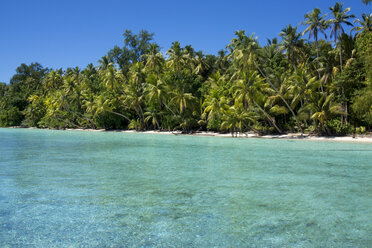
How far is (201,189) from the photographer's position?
8.49 metres

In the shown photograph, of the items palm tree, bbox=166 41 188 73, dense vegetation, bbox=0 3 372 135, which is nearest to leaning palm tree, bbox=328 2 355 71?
dense vegetation, bbox=0 3 372 135

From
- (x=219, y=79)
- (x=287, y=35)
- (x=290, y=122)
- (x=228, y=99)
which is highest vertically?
(x=287, y=35)

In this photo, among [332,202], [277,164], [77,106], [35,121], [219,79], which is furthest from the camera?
[35,121]

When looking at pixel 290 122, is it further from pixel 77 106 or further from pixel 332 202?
pixel 77 106

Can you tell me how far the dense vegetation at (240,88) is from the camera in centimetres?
2972

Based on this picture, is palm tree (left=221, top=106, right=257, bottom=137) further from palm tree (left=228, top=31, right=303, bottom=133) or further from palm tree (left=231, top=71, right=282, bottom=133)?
palm tree (left=228, top=31, right=303, bottom=133)

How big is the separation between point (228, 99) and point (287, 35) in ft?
31.1

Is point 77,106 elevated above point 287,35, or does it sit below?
below

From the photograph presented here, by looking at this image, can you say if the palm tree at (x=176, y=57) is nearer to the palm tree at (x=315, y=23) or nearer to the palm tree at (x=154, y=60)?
the palm tree at (x=154, y=60)

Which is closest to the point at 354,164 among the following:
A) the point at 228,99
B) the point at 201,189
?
the point at 201,189

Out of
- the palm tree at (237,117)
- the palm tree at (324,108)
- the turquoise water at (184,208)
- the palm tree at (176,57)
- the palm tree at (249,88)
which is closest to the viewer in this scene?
the turquoise water at (184,208)

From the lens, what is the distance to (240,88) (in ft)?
107

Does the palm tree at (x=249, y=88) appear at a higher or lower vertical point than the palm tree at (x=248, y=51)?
lower

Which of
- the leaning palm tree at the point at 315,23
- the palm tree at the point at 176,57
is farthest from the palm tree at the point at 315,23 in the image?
the palm tree at the point at 176,57
